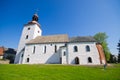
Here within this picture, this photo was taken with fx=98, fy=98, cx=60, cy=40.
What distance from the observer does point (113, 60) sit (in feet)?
151

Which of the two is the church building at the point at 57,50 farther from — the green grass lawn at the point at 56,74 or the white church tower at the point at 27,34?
the green grass lawn at the point at 56,74

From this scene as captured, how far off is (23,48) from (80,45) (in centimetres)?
2091

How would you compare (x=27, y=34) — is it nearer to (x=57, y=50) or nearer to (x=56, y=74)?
(x=57, y=50)

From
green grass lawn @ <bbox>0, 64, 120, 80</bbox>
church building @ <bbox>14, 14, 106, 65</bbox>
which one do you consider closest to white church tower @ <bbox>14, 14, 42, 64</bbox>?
church building @ <bbox>14, 14, 106, 65</bbox>

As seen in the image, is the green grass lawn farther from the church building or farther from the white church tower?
the white church tower

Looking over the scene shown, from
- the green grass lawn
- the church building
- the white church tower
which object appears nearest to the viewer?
the green grass lawn

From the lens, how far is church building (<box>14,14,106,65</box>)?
26.8m

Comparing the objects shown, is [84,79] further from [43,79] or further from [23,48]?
[23,48]

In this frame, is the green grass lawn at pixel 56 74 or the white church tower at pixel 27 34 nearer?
the green grass lawn at pixel 56 74

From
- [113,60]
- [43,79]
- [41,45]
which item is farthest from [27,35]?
[113,60]

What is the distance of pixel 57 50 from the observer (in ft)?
102

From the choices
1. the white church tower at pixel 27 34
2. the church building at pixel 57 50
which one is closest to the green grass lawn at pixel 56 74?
the church building at pixel 57 50

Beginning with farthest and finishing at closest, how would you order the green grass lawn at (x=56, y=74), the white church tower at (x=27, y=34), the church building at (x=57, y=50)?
the white church tower at (x=27, y=34) < the church building at (x=57, y=50) < the green grass lawn at (x=56, y=74)

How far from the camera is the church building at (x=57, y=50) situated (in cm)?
2684
